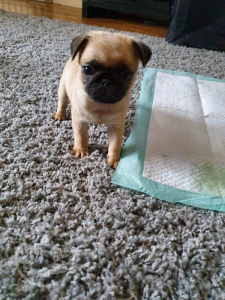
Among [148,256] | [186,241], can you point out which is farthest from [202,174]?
[148,256]

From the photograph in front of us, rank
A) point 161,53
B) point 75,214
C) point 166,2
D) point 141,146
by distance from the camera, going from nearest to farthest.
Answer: point 75,214
point 141,146
point 161,53
point 166,2

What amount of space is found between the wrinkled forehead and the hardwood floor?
113 inches

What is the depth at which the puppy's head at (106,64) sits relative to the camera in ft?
3.67

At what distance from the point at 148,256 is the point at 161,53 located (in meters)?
2.63

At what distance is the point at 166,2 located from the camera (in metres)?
3.75

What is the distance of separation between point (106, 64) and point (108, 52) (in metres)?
0.06

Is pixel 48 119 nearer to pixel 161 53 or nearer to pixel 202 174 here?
pixel 202 174

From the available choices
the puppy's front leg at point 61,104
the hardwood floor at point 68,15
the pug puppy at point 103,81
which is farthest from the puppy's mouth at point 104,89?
the hardwood floor at point 68,15

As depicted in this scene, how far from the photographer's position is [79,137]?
1323 millimetres

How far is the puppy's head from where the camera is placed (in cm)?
112

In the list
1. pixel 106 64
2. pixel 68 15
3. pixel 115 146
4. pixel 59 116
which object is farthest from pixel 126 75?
pixel 68 15

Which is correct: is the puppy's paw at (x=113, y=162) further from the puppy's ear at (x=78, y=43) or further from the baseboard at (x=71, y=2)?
the baseboard at (x=71, y=2)

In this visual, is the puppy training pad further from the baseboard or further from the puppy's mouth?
the baseboard

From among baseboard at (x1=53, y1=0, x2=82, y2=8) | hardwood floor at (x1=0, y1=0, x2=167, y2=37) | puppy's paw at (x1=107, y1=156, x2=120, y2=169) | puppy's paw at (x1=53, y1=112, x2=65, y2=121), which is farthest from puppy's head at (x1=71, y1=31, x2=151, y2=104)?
baseboard at (x1=53, y1=0, x2=82, y2=8)
